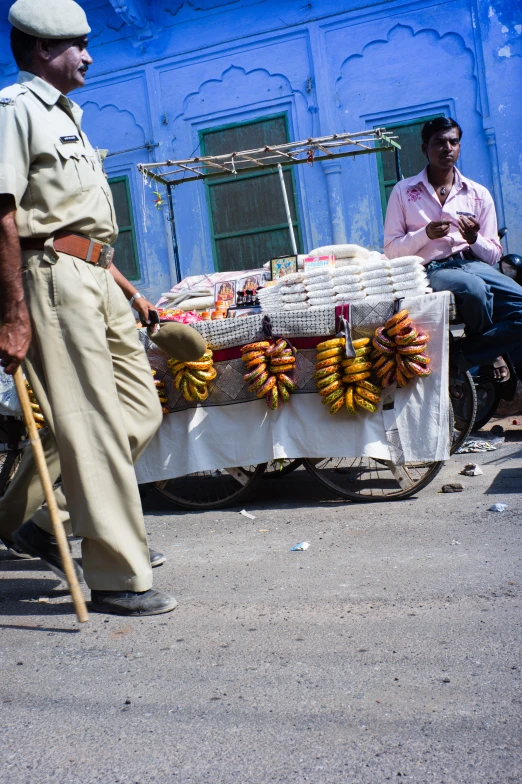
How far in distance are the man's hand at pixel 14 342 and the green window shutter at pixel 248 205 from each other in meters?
6.54

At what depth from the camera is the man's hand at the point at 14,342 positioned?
2887 millimetres

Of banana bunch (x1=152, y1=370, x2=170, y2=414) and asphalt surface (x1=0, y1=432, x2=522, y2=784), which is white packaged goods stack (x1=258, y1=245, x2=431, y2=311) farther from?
asphalt surface (x1=0, y1=432, x2=522, y2=784)

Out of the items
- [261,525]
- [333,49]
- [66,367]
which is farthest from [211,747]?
[333,49]

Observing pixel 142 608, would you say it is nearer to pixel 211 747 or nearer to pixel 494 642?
pixel 211 747

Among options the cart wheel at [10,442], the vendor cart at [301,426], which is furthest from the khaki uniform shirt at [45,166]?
the cart wheel at [10,442]

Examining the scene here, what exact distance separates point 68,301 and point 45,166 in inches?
20.4

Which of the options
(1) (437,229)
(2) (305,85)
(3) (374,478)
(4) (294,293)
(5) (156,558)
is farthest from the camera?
(2) (305,85)

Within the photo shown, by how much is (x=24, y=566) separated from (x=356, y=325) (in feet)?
7.46

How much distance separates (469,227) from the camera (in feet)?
17.1

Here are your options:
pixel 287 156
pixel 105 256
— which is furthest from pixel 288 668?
pixel 287 156

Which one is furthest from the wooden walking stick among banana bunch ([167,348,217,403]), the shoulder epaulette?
banana bunch ([167,348,217,403])

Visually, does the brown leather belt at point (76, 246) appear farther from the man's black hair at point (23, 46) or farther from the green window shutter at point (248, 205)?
the green window shutter at point (248, 205)

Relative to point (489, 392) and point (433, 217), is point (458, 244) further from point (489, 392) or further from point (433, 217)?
point (489, 392)

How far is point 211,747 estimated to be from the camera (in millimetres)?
2039
